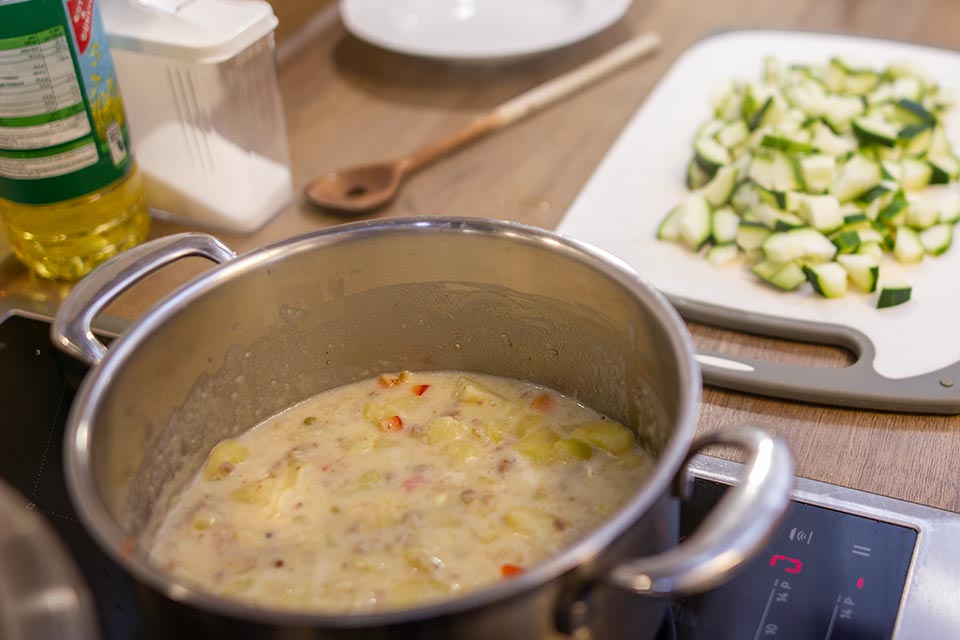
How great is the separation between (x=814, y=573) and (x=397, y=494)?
32 centimetres

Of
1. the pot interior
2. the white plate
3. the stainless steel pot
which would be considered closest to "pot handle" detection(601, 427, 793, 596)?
the stainless steel pot

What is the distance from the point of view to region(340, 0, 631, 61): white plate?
1.44 meters

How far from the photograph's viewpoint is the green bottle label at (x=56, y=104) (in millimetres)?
916

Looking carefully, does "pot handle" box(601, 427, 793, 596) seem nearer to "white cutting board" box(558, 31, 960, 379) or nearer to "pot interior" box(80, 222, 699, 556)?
"pot interior" box(80, 222, 699, 556)

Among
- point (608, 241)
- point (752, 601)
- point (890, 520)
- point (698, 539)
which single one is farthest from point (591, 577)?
point (608, 241)

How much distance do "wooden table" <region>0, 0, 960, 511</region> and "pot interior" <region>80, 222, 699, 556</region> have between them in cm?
18

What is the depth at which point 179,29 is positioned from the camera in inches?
42.1

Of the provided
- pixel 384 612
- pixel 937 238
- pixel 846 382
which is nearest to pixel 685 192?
pixel 937 238

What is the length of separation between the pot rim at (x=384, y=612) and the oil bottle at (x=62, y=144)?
1.18ft

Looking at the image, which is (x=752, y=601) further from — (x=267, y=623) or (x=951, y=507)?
(x=267, y=623)

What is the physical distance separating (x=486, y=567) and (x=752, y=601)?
0.21 meters

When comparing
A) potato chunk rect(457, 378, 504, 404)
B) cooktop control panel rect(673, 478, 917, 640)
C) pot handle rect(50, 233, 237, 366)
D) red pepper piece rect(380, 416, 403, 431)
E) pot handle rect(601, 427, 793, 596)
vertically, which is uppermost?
pot handle rect(601, 427, 793, 596)

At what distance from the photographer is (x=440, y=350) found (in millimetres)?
889

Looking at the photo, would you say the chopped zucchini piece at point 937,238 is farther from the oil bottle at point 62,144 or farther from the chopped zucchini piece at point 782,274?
the oil bottle at point 62,144
